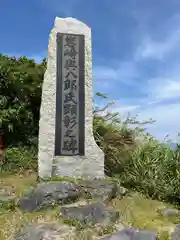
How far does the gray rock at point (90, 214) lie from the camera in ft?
22.1

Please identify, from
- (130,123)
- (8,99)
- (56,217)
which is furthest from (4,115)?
(56,217)

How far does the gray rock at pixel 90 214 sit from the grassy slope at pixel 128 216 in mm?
196

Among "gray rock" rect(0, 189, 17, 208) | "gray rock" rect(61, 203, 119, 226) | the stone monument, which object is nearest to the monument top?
the stone monument

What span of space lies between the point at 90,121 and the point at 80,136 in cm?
41

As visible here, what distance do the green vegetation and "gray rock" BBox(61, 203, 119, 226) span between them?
1.89 meters

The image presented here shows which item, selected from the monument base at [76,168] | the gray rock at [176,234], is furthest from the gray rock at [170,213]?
the monument base at [76,168]

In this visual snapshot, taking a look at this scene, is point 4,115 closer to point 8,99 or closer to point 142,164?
point 8,99

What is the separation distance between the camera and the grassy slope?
6698 mm

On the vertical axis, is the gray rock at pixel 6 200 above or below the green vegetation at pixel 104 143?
below

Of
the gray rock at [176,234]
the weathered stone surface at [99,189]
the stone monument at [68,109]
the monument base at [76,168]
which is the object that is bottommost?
the gray rock at [176,234]

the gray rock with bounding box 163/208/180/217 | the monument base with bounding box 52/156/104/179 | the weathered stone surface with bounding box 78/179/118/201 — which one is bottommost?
the gray rock with bounding box 163/208/180/217

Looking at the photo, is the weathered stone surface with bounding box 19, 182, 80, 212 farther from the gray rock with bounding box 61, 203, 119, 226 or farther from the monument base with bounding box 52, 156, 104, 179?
the monument base with bounding box 52, 156, 104, 179

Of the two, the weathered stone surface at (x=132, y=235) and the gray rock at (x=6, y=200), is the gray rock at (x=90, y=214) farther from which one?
the gray rock at (x=6, y=200)

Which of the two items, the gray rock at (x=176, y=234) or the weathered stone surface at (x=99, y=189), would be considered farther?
the weathered stone surface at (x=99, y=189)
